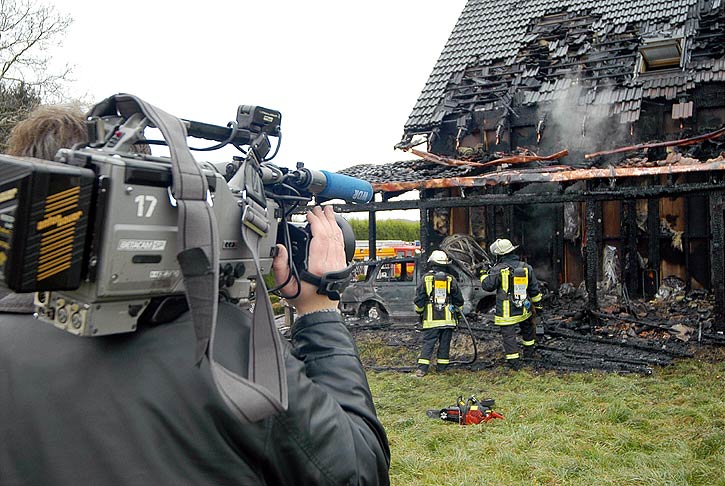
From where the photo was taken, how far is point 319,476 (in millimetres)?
1153

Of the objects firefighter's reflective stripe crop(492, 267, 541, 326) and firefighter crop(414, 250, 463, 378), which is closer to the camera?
firefighter's reflective stripe crop(492, 267, 541, 326)

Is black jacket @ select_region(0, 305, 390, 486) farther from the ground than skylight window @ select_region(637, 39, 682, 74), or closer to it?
closer to it

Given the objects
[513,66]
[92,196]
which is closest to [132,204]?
[92,196]

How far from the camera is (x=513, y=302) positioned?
862cm

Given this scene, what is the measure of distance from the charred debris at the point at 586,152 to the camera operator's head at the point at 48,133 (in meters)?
9.56

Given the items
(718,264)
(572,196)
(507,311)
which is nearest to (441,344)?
(507,311)

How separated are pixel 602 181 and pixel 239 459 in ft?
35.2

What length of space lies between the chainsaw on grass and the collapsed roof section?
8.29m

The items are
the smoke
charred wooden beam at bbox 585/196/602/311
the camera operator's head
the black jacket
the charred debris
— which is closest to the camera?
the black jacket

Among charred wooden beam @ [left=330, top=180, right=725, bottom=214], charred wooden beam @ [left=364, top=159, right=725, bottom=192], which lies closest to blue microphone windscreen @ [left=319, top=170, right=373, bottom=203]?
charred wooden beam @ [left=364, top=159, right=725, bottom=192]

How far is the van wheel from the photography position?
11.9 meters

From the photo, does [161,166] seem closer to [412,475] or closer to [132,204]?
[132,204]

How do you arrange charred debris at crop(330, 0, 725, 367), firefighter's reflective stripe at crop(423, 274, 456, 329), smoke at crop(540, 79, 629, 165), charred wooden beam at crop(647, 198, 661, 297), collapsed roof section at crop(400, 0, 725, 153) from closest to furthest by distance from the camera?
firefighter's reflective stripe at crop(423, 274, 456, 329) → charred debris at crop(330, 0, 725, 367) → collapsed roof section at crop(400, 0, 725, 153) → smoke at crop(540, 79, 629, 165) → charred wooden beam at crop(647, 198, 661, 297)

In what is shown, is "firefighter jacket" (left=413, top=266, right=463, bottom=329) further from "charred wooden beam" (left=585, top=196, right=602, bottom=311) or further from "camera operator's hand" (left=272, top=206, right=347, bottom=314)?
"camera operator's hand" (left=272, top=206, right=347, bottom=314)
